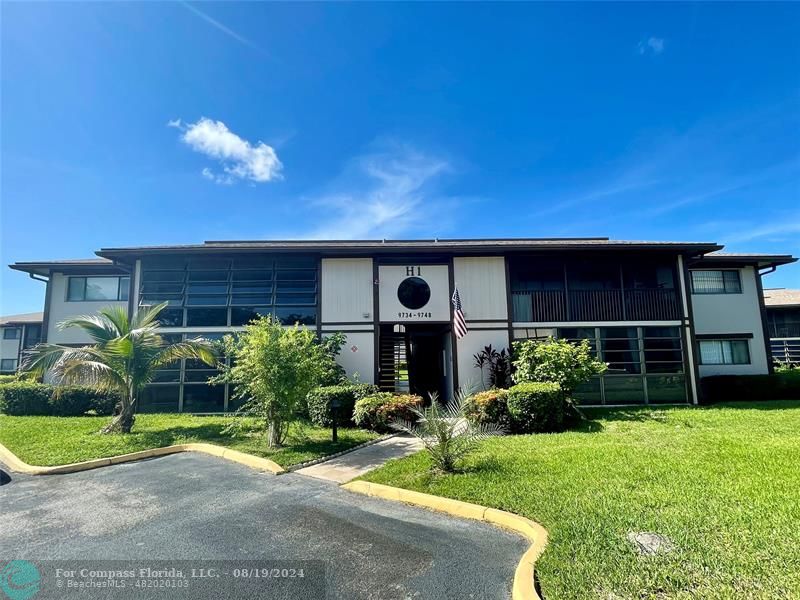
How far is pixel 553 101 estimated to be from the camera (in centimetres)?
1277

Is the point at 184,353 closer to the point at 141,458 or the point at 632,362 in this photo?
the point at 141,458

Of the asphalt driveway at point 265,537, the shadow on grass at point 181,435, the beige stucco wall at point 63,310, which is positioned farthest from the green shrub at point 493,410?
the beige stucco wall at point 63,310

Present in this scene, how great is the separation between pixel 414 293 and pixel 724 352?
13.2 meters

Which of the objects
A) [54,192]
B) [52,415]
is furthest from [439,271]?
[52,415]

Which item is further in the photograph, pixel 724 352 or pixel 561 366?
pixel 724 352

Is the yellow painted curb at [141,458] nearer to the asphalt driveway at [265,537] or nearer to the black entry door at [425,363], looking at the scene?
the asphalt driveway at [265,537]

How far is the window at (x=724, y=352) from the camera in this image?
1661 centimetres

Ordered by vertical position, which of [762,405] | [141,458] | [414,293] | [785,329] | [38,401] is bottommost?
[141,458]

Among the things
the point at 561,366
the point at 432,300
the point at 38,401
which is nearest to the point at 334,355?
the point at 432,300

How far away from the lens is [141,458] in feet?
27.6

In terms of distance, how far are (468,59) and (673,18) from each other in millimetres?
4925

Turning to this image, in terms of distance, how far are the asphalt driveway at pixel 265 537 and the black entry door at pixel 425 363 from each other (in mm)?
12499

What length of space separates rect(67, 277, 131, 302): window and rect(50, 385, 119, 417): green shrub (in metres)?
4.73

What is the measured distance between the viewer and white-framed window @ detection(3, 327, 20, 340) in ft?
73.5
